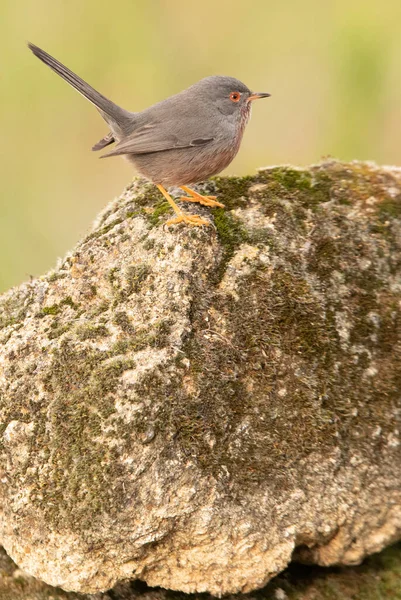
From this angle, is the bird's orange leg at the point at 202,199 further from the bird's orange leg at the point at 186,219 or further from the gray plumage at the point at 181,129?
the bird's orange leg at the point at 186,219

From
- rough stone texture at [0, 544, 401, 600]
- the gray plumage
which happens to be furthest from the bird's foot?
rough stone texture at [0, 544, 401, 600]

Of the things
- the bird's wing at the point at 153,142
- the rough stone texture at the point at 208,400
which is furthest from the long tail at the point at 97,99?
the rough stone texture at the point at 208,400

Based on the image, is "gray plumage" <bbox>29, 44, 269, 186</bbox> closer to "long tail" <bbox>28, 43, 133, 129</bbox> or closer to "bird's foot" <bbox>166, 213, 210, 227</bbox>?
"long tail" <bbox>28, 43, 133, 129</bbox>

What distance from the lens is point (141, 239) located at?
4453 millimetres

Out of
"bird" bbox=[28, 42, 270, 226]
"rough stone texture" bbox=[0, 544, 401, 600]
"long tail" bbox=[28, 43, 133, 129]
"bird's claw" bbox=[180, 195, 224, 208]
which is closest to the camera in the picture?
"rough stone texture" bbox=[0, 544, 401, 600]

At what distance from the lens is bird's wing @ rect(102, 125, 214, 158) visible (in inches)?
191

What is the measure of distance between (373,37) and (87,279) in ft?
24.0

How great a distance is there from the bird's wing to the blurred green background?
446cm

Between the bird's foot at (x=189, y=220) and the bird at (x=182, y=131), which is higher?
the bird at (x=182, y=131)

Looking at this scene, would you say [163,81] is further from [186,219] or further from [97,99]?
[186,219]

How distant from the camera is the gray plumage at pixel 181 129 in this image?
4809mm

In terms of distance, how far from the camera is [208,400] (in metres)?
3.91

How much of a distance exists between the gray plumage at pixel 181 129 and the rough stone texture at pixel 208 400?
471mm

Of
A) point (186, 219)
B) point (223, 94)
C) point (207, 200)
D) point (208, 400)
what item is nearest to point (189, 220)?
point (186, 219)
